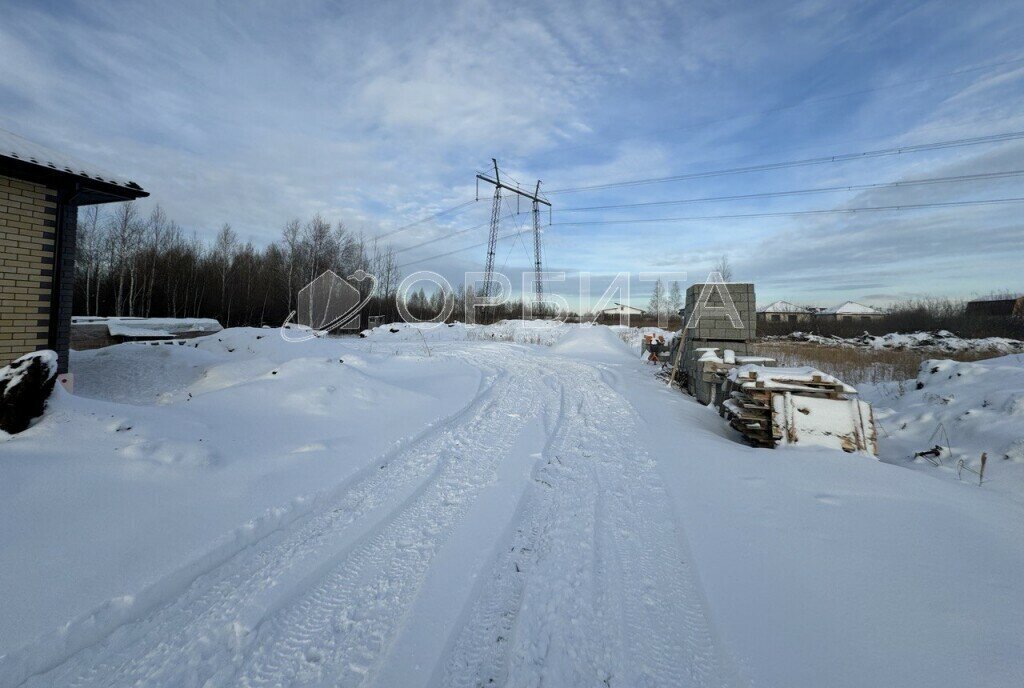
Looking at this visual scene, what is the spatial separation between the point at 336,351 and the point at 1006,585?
43.5 feet

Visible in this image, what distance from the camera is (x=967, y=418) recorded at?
20.5ft

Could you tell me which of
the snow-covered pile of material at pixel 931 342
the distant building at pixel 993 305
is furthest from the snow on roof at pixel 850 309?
the snow-covered pile of material at pixel 931 342

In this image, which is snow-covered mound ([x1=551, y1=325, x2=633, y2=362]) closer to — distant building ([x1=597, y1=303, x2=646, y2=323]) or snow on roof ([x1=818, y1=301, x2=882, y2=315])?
distant building ([x1=597, y1=303, x2=646, y2=323])

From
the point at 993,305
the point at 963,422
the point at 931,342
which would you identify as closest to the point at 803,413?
the point at 963,422

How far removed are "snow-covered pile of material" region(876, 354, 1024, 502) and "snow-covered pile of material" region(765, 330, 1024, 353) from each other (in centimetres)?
1730

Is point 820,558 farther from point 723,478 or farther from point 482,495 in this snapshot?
point 482,495

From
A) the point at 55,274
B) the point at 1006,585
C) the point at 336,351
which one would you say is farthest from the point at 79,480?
the point at 336,351

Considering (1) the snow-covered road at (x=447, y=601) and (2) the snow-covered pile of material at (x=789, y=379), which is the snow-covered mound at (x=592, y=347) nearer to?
(2) the snow-covered pile of material at (x=789, y=379)

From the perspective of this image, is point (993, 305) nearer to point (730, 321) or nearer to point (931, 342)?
point (931, 342)

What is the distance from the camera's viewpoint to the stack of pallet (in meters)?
5.48

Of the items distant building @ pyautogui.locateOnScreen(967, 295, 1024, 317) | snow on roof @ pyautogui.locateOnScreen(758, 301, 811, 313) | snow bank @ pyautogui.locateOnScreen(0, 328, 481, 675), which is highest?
snow on roof @ pyautogui.locateOnScreen(758, 301, 811, 313)

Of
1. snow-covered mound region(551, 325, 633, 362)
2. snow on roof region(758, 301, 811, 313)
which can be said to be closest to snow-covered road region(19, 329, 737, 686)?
snow-covered mound region(551, 325, 633, 362)

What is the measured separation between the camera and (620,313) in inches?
2254

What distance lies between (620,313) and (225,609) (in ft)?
189
